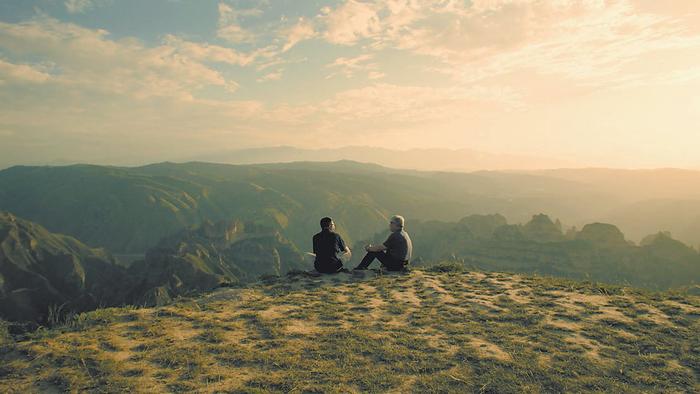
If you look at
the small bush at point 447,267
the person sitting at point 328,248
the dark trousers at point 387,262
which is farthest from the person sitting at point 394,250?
the small bush at point 447,267

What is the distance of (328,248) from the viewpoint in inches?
674

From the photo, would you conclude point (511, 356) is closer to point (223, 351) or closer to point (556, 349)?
point (556, 349)

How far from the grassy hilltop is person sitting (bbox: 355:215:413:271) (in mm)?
3193

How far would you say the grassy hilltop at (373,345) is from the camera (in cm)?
764

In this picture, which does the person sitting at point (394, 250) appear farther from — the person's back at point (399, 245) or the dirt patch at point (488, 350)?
the dirt patch at point (488, 350)

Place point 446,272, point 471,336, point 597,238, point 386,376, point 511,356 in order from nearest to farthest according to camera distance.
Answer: point 386,376
point 511,356
point 471,336
point 446,272
point 597,238

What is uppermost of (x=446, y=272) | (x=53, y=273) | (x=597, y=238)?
(x=446, y=272)

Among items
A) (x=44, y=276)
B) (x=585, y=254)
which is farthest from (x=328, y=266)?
(x=44, y=276)

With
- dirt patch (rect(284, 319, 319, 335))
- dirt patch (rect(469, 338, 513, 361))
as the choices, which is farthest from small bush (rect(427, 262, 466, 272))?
dirt patch (rect(284, 319, 319, 335))

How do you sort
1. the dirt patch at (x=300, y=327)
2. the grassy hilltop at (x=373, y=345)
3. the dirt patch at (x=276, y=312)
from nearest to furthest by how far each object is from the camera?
the grassy hilltop at (x=373, y=345)
the dirt patch at (x=300, y=327)
the dirt patch at (x=276, y=312)

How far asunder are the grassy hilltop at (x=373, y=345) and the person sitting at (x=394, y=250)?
3.19 m

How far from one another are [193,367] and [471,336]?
7110mm

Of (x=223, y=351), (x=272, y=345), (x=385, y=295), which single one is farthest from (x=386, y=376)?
(x=385, y=295)

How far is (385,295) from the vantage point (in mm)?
14391
